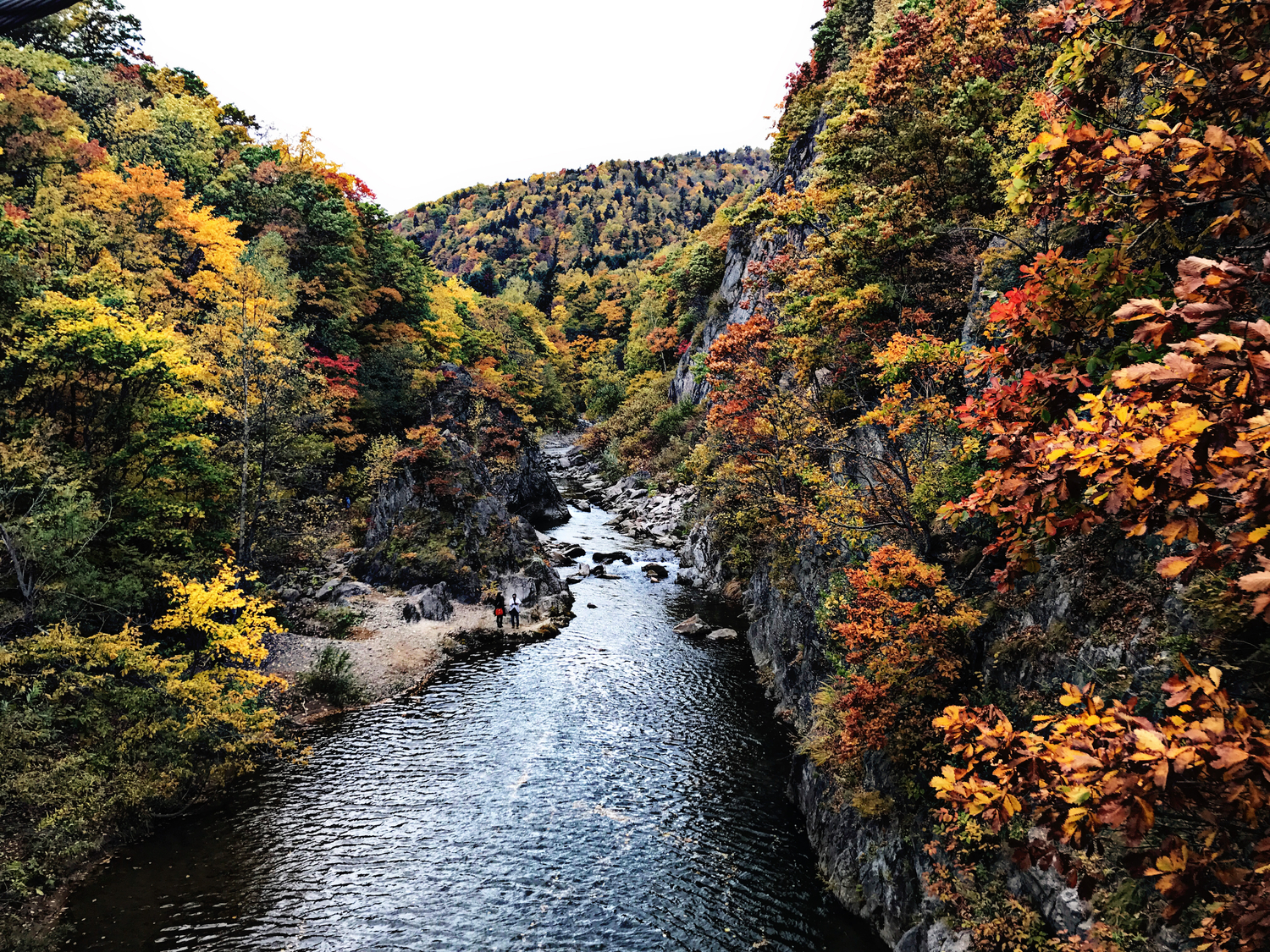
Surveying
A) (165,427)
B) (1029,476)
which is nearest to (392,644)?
(165,427)

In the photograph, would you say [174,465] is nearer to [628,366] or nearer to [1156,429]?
[1156,429]

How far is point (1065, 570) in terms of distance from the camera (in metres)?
12.0

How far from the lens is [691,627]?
34812 mm

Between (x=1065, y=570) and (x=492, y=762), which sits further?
(x=492, y=762)

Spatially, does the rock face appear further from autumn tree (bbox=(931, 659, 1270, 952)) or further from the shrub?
autumn tree (bbox=(931, 659, 1270, 952))

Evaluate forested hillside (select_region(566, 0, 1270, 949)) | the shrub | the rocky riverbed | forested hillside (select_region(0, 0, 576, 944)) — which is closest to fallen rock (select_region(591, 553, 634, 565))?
the rocky riverbed

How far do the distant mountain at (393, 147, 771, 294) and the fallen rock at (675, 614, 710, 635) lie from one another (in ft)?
351

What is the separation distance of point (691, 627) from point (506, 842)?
18002 millimetres

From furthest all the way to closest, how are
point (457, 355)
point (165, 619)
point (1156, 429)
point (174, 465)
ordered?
point (457, 355), point (174, 465), point (165, 619), point (1156, 429)

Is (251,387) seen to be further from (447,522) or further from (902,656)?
(902,656)

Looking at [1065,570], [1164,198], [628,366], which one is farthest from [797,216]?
[628,366]

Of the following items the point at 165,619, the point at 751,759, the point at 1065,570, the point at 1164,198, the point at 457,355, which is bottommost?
the point at 751,759

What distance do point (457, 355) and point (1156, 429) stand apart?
58.5 m

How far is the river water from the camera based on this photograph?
50.2 ft
